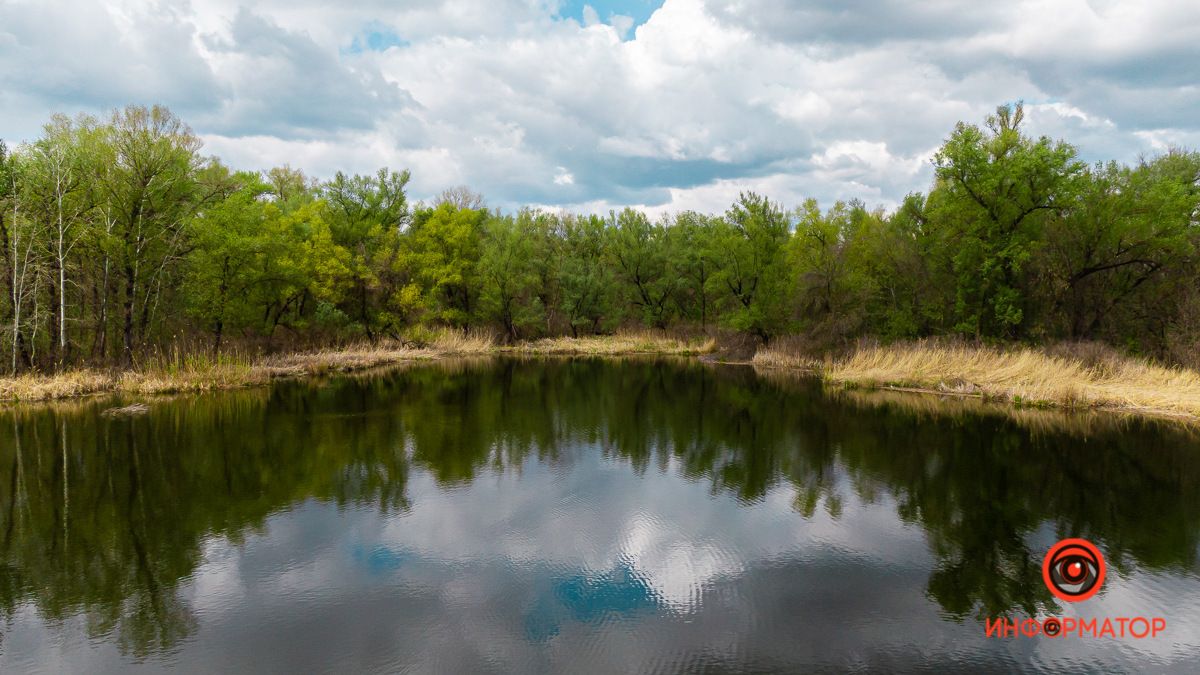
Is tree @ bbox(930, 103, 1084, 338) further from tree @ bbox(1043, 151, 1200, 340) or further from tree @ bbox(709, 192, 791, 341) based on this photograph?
tree @ bbox(709, 192, 791, 341)

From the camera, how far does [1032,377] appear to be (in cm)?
2191

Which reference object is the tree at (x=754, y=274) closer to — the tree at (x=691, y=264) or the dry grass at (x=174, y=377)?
the tree at (x=691, y=264)

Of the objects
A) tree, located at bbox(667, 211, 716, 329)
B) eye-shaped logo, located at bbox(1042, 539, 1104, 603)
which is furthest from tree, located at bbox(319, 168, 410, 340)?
eye-shaped logo, located at bbox(1042, 539, 1104, 603)

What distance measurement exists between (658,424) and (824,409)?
6.53 meters

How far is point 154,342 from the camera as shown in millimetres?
28969

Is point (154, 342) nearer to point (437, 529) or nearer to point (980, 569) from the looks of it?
point (437, 529)

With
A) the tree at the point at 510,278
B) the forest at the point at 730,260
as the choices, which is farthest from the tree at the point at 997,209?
the tree at the point at 510,278

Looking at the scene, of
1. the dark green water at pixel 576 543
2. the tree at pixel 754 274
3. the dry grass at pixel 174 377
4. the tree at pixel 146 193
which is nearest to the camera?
the dark green water at pixel 576 543

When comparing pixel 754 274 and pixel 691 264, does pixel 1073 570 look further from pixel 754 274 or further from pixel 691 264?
pixel 691 264

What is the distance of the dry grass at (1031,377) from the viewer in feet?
63.3

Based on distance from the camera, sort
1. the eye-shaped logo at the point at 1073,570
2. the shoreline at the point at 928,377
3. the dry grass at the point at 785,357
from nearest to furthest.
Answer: the eye-shaped logo at the point at 1073,570
the shoreline at the point at 928,377
the dry grass at the point at 785,357

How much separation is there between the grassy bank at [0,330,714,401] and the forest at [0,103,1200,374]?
200 centimetres

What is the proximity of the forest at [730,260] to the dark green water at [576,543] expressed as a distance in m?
9.95

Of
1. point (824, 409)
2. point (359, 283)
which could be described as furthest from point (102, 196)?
point (824, 409)
